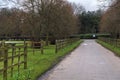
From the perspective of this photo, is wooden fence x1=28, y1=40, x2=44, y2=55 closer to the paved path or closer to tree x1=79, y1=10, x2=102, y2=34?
the paved path

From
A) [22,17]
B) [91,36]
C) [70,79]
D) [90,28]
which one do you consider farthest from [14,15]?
[90,28]

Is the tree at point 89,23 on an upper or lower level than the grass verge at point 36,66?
upper

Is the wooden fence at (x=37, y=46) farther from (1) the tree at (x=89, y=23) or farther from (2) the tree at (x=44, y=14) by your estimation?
(1) the tree at (x=89, y=23)

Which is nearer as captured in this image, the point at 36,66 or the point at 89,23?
the point at 36,66

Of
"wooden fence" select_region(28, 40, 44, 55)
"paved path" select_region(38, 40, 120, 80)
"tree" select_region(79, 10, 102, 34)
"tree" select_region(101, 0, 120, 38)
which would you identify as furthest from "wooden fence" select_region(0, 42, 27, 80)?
"tree" select_region(79, 10, 102, 34)

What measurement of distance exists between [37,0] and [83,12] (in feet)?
342

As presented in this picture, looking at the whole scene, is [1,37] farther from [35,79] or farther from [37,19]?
[35,79]

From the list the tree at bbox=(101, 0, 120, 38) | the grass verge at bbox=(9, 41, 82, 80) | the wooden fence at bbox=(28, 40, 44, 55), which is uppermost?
the tree at bbox=(101, 0, 120, 38)

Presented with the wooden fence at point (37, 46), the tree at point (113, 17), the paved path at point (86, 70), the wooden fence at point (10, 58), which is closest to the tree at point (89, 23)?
the tree at point (113, 17)

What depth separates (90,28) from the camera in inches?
5733

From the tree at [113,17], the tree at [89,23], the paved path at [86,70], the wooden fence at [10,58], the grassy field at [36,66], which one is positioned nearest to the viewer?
the wooden fence at [10,58]

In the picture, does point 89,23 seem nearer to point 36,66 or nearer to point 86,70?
point 36,66

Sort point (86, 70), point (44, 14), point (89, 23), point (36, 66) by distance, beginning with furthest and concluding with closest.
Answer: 1. point (89, 23)
2. point (44, 14)
3. point (36, 66)
4. point (86, 70)

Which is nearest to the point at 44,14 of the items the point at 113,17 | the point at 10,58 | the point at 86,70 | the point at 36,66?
the point at 113,17
